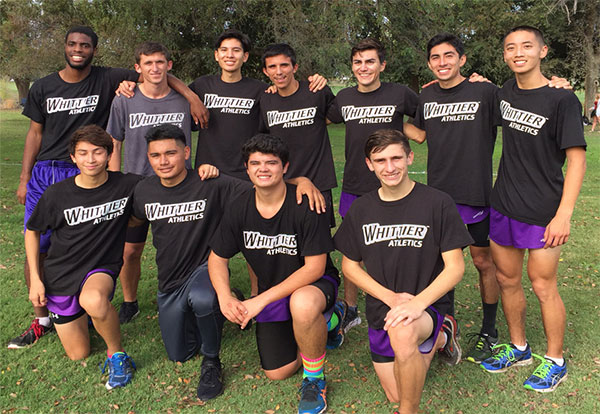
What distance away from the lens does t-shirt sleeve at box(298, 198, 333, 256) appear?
3.75m

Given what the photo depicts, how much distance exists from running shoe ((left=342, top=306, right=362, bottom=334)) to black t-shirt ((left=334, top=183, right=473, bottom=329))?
47.3 inches

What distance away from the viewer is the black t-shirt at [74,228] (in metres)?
4.18

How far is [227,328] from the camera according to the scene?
4859 mm

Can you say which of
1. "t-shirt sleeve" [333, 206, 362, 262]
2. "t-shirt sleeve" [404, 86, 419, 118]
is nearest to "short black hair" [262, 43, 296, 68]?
"t-shirt sleeve" [404, 86, 419, 118]

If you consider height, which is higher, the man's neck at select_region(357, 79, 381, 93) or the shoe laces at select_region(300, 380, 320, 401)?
the man's neck at select_region(357, 79, 381, 93)

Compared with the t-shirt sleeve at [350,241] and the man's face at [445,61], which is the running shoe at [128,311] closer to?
the t-shirt sleeve at [350,241]

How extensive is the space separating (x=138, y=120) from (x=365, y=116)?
2.02 metres

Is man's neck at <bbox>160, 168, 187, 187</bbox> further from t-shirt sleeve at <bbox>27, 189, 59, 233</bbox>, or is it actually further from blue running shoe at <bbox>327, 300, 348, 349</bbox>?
blue running shoe at <bbox>327, 300, 348, 349</bbox>

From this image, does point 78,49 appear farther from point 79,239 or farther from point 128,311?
point 128,311

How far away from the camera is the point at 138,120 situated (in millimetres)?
4781

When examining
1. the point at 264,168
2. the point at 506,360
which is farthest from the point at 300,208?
the point at 506,360

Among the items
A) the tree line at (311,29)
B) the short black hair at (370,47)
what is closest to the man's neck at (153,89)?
the short black hair at (370,47)

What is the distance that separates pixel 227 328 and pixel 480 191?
8.20ft

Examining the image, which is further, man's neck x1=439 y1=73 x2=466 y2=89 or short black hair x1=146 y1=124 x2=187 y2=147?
man's neck x1=439 y1=73 x2=466 y2=89
